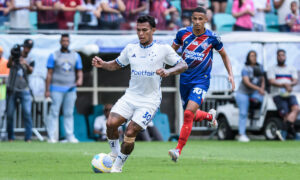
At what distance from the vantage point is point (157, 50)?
10.5m

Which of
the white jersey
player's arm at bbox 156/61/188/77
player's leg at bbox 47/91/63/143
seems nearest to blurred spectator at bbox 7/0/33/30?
player's leg at bbox 47/91/63/143

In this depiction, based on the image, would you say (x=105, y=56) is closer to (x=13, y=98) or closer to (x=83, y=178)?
(x=13, y=98)

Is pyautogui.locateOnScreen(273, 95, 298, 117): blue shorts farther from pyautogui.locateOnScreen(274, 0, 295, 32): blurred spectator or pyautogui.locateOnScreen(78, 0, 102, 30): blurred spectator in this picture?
pyautogui.locateOnScreen(78, 0, 102, 30): blurred spectator

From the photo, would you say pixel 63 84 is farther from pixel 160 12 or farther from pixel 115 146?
pixel 115 146

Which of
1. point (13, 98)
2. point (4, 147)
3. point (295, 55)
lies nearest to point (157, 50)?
point (4, 147)

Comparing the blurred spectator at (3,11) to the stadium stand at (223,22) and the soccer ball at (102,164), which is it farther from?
the soccer ball at (102,164)

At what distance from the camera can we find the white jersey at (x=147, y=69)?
34.1 feet

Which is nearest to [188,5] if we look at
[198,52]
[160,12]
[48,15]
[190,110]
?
[160,12]

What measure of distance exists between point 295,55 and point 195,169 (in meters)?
12.1

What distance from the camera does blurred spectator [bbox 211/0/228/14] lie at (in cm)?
2431

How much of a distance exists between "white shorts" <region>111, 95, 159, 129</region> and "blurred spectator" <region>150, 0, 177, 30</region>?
40.9 ft

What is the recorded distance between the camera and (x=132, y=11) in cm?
2234

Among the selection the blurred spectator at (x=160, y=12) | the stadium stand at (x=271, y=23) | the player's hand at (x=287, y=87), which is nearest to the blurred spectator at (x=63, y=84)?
the blurred spectator at (x=160, y=12)

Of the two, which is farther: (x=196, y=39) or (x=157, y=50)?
(x=196, y=39)
